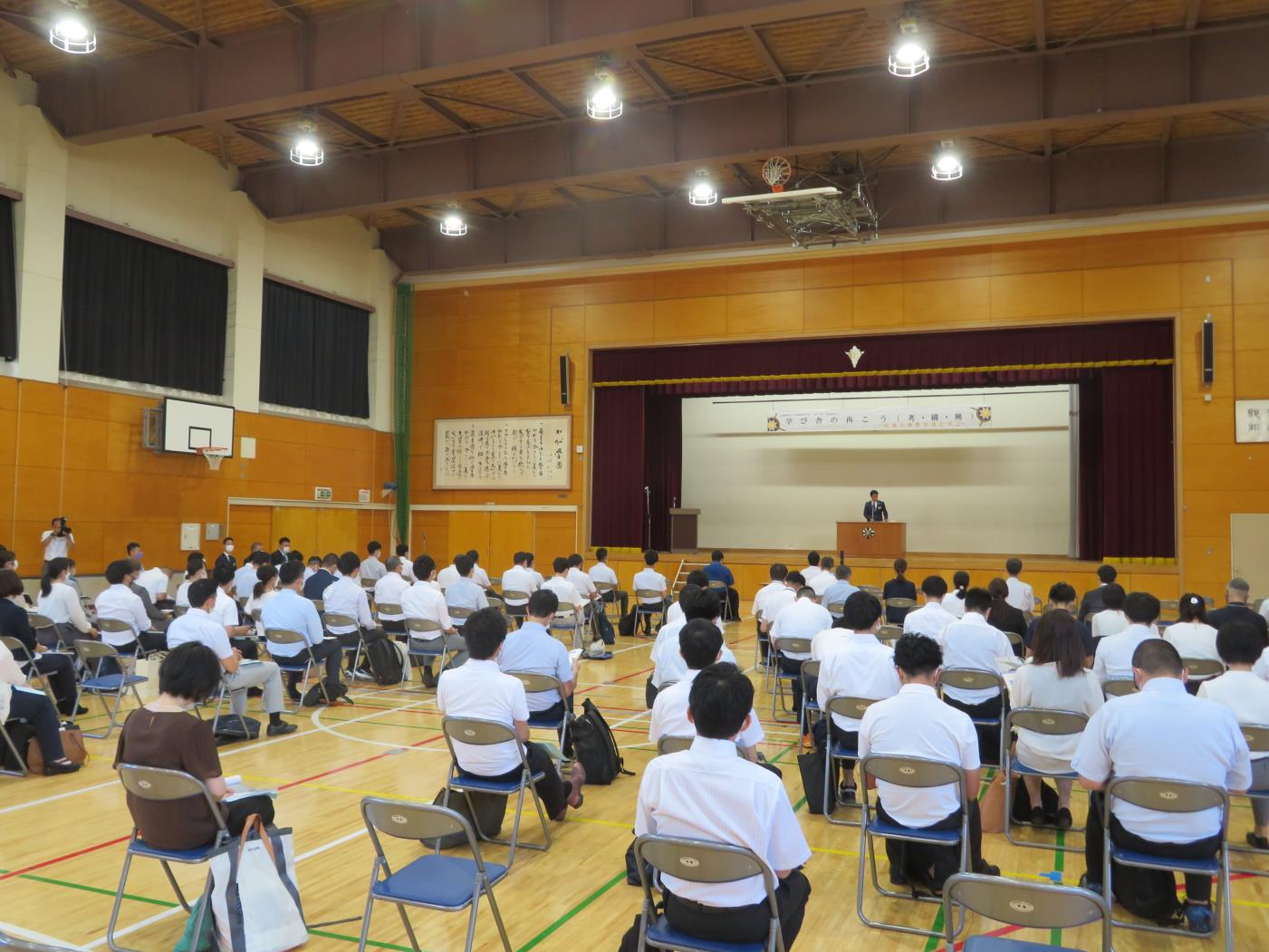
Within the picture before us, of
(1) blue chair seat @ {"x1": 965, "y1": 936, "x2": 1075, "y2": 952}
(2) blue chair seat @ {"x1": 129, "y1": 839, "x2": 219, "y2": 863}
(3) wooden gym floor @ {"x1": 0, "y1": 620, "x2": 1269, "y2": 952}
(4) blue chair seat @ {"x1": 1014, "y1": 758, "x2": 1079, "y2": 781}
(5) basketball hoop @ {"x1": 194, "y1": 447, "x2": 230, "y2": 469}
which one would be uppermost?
(5) basketball hoop @ {"x1": 194, "y1": 447, "x2": 230, "y2": 469}

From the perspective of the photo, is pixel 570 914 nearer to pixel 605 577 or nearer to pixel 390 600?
pixel 390 600

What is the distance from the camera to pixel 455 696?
17.5ft

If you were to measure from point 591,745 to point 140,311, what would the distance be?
44.1 ft

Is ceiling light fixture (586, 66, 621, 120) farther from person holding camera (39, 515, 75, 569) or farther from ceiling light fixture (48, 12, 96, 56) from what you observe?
person holding camera (39, 515, 75, 569)

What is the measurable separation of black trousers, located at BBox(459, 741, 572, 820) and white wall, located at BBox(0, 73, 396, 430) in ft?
41.3

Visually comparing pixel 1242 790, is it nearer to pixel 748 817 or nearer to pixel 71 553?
pixel 748 817

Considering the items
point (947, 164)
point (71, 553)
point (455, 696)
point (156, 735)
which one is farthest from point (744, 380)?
point (156, 735)

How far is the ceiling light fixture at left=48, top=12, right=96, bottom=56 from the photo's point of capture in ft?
34.0

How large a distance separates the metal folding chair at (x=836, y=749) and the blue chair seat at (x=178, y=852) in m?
3.45

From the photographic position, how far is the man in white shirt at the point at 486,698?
527 centimetres

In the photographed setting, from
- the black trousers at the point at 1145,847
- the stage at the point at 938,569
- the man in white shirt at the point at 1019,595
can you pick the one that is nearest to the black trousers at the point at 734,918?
the black trousers at the point at 1145,847

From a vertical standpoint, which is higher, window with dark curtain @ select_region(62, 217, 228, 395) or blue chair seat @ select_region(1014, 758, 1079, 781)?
window with dark curtain @ select_region(62, 217, 228, 395)

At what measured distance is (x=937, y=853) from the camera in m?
4.80

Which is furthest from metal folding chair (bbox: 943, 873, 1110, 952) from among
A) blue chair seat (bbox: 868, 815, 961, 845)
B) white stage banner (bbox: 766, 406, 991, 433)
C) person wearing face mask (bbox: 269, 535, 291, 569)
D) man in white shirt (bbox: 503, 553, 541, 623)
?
white stage banner (bbox: 766, 406, 991, 433)
